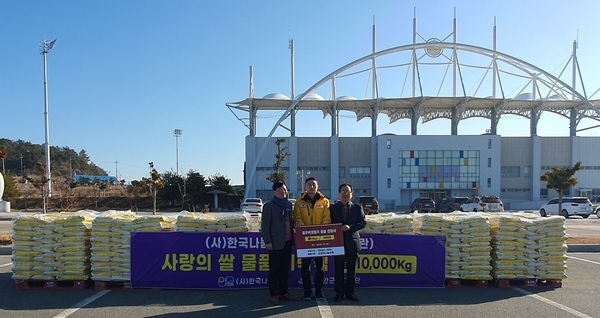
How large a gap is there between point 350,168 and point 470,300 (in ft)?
148

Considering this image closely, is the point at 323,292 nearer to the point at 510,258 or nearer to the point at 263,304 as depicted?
the point at 263,304

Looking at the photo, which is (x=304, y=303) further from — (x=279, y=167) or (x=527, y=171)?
(x=527, y=171)

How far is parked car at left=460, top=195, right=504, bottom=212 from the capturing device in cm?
3086

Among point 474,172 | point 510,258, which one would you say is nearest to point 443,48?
point 474,172

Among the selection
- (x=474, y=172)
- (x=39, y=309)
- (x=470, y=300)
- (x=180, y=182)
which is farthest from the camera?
(x=474, y=172)

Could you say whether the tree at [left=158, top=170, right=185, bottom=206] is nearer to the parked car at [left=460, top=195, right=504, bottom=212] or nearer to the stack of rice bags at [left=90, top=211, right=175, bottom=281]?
the parked car at [left=460, top=195, right=504, bottom=212]

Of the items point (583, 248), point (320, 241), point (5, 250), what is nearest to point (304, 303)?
point (320, 241)

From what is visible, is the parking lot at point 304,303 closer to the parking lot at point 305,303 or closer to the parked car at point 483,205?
the parking lot at point 305,303

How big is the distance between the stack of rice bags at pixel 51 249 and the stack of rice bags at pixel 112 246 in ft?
0.75

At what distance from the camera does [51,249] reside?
23.8 feet

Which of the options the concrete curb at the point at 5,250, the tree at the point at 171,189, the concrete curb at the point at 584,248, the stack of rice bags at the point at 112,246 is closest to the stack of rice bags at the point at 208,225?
the stack of rice bags at the point at 112,246

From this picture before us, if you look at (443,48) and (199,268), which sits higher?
(443,48)

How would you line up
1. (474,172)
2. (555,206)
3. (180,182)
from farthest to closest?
(474,172) → (180,182) → (555,206)

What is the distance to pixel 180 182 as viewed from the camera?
45.7 meters
